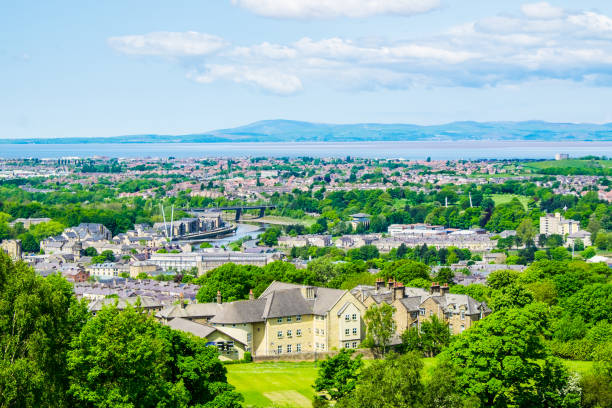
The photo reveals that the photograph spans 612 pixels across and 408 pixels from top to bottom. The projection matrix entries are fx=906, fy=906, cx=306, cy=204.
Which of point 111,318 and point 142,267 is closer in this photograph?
point 111,318

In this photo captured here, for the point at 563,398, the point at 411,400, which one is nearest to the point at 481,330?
the point at 563,398

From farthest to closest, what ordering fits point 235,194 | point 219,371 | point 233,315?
point 235,194 → point 233,315 → point 219,371

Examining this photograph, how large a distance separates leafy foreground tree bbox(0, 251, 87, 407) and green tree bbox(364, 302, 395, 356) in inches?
623

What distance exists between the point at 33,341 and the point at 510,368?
44.6 feet

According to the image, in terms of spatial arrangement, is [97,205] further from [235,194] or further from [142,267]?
[142,267]

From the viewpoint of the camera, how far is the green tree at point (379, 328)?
36.3 meters

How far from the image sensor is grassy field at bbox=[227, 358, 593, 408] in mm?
29234

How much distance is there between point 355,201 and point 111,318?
459 feet

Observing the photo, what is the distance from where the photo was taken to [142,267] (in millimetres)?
82688

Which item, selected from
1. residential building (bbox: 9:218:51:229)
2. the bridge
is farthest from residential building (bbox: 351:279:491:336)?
the bridge

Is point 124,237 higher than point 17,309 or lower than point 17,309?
lower

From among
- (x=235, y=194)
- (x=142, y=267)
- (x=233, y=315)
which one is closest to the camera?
(x=233, y=315)

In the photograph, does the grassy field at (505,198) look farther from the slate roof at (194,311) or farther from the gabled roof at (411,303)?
the slate roof at (194,311)

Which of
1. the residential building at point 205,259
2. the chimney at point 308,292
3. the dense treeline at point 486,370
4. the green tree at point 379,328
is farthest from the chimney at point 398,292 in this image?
the residential building at point 205,259
